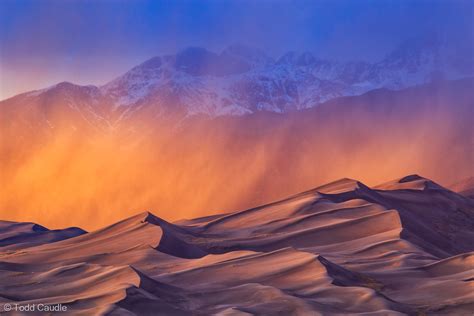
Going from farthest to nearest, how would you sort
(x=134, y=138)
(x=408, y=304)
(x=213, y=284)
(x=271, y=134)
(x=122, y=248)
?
1. (x=134, y=138)
2. (x=271, y=134)
3. (x=122, y=248)
4. (x=213, y=284)
5. (x=408, y=304)

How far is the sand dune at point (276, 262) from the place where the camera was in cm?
1983

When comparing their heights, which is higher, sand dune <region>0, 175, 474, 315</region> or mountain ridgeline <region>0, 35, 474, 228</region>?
mountain ridgeline <region>0, 35, 474, 228</region>

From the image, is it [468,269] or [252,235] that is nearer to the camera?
[468,269]

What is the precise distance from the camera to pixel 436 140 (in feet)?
324

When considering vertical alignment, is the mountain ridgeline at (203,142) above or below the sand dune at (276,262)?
above

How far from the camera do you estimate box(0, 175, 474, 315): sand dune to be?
1983 centimetres

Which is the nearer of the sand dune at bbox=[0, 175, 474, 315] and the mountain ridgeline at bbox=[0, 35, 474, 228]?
the sand dune at bbox=[0, 175, 474, 315]

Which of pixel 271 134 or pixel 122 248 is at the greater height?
pixel 271 134

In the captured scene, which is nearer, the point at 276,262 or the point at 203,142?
the point at 276,262

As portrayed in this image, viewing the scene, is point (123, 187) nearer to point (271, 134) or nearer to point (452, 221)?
point (271, 134)

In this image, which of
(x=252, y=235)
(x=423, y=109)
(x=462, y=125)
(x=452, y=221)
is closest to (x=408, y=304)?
(x=252, y=235)

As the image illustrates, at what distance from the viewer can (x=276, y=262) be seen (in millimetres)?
24891

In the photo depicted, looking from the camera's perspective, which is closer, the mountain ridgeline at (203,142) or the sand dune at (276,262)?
the sand dune at (276,262)

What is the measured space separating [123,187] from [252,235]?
62330 mm
